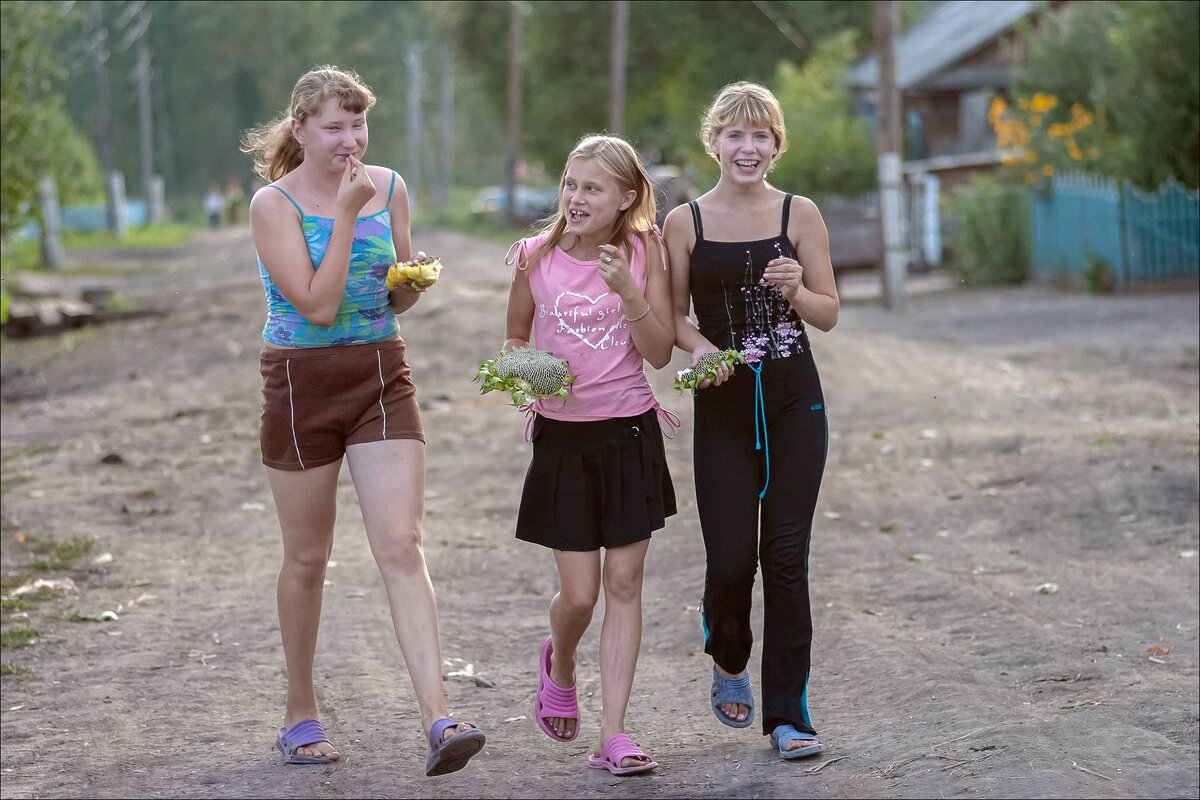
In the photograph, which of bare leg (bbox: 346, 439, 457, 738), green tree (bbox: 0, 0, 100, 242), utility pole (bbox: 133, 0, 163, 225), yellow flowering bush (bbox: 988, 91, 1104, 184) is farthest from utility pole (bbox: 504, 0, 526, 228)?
bare leg (bbox: 346, 439, 457, 738)

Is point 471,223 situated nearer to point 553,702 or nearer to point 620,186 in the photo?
point 553,702

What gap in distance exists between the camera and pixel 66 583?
7297 mm

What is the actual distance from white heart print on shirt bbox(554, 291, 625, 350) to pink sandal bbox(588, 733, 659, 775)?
1.16 m

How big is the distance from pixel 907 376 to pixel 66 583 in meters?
8.40

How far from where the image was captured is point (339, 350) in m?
4.25

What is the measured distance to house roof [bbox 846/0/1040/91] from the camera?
128 feet

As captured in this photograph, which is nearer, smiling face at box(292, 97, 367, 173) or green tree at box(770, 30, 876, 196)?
smiling face at box(292, 97, 367, 173)

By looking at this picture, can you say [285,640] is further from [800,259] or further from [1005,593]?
[1005,593]

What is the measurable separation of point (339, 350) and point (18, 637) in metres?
2.94

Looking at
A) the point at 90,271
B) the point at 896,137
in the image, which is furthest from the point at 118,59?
the point at 896,137

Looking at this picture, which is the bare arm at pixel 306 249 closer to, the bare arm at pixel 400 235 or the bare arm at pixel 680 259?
the bare arm at pixel 400 235

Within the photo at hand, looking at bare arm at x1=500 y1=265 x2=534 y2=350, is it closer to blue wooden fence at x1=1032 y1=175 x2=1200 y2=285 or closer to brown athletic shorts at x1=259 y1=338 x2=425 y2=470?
brown athletic shorts at x1=259 y1=338 x2=425 y2=470

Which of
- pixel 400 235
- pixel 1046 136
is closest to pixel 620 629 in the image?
pixel 400 235

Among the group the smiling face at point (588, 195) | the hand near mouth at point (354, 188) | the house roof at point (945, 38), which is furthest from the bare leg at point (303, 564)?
the house roof at point (945, 38)
